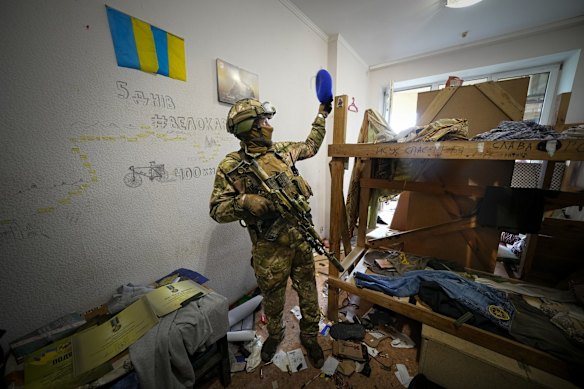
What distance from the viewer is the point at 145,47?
4.37ft

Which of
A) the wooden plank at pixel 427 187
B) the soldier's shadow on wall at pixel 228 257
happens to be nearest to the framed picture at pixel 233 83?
the soldier's shadow on wall at pixel 228 257

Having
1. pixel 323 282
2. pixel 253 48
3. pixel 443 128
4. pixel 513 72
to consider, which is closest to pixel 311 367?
pixel 323 282

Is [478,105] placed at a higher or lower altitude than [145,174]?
higher

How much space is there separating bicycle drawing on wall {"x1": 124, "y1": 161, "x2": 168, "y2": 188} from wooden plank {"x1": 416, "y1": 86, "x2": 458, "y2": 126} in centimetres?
267

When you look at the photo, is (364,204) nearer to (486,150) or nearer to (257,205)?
(486,150)

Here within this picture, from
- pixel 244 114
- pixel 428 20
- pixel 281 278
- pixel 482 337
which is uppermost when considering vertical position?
pixel 428 20

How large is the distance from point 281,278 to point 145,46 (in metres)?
1.82

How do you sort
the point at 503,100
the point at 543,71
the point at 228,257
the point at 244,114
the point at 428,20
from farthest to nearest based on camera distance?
the point at 543,71 < the point at 428,20 < the point at 228,257 < the point at 503,100 < the point at 244,114

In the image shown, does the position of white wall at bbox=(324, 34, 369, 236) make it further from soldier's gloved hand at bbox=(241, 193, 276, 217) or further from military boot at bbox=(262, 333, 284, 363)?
military boot at bbox=(262, 333, 284, 363)

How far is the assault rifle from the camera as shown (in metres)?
1.25

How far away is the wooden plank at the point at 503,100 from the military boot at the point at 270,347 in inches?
114

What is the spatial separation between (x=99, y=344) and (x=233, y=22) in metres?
2.43

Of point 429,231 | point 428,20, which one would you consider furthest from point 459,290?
point 428,20

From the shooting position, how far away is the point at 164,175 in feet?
5.02
